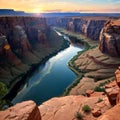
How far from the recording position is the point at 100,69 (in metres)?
75.8

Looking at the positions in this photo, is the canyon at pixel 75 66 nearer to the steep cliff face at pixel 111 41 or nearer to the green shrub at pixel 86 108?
the steep cliff face at pixel 111 41

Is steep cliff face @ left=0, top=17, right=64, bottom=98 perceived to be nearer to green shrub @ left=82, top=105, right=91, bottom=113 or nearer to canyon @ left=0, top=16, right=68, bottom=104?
canyon @ left=0, top=16, right=68, bottom=104

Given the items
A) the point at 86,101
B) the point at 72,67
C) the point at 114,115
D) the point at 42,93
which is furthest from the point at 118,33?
the point at 114,115

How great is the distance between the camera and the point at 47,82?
70.7m

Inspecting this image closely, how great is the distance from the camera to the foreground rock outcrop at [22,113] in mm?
18859

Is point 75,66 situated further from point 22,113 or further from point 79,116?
point 22,113

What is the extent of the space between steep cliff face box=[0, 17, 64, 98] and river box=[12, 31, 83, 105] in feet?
15.4

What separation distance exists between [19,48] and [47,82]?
28323 mm

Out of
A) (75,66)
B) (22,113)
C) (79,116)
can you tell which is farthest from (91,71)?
(22,113)

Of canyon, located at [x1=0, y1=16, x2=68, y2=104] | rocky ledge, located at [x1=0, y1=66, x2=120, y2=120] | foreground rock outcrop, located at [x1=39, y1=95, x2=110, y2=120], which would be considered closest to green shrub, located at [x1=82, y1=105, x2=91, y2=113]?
rocky ledge, located at [x1=0, y1=66, x2=120, y2=120]

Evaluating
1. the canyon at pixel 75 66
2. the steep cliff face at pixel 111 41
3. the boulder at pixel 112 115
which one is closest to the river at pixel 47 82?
the canyon at pixel 75 66

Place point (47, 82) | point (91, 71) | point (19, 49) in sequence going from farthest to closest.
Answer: point (19, 49), point (91, 71), point (47, 82)

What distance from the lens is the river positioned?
5976 centimetres

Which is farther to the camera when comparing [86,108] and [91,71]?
[91,71]
